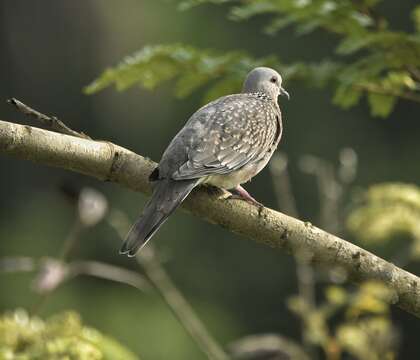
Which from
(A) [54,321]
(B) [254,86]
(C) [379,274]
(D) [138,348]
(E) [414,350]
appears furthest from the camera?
(E) [414,350]

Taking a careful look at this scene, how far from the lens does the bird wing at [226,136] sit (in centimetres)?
390

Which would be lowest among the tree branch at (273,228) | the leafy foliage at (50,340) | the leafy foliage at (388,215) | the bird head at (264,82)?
the leafy foliage at (50,340)

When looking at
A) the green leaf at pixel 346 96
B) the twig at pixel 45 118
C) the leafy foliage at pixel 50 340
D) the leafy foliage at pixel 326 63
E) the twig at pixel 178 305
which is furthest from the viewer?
the green leaf at pixel 346 96

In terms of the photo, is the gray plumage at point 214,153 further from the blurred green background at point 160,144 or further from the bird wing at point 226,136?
the blurred green background at point 160,144

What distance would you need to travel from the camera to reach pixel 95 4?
15.6 m

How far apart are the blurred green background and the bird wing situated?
8077 millimetres

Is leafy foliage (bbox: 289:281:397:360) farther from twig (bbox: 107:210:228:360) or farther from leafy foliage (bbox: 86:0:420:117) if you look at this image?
leafy foliage (bbox: 86:0:420:117)

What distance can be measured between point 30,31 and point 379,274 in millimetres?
12749

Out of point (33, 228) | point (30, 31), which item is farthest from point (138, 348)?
point (30, 31)

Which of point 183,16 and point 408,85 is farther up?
point 183,16

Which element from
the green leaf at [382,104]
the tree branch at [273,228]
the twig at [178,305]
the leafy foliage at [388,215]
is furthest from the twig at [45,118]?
the green leaf at [382,104]

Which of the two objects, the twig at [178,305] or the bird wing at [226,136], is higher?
the bird wing at [226,136]

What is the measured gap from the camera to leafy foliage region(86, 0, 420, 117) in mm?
3850

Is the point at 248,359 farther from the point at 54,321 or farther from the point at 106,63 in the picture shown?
the point at 106,63
